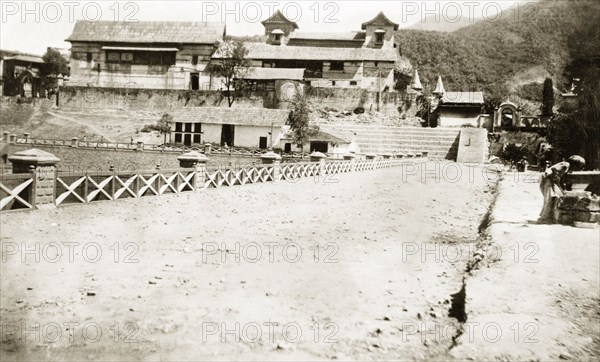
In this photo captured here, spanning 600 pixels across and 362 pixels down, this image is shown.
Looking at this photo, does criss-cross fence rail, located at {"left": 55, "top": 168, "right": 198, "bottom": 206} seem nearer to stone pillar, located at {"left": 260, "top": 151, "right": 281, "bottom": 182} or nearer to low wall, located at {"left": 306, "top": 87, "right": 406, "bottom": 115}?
stone pillar, located at {"left": 260, "top": 151, "right": 281, "bottom": 182}

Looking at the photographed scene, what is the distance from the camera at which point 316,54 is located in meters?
55.6

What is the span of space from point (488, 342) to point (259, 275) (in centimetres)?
355

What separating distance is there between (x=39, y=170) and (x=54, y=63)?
5703 cm

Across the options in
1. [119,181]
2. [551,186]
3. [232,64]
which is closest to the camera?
[551,186]

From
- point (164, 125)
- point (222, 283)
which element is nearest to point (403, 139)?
point (164, 125)

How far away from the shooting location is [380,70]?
54.9m

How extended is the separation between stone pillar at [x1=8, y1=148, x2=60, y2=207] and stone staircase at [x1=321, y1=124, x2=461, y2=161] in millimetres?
36700

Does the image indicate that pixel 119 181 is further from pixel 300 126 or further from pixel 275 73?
pixel 275 73

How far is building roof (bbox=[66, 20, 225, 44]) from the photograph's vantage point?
5544 centimetres

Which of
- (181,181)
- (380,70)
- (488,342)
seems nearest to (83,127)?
(380,70)

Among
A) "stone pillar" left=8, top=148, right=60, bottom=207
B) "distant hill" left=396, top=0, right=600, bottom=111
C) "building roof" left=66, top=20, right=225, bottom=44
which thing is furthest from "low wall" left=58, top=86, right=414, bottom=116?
"stone pillar" left=8, top=148, right=60, bottom=207

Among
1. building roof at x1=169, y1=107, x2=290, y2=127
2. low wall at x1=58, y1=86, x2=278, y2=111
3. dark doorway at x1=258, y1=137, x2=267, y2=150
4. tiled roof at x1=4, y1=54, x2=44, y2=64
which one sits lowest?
dark doorway at x1=258, y1=137, x2=267, y2=150

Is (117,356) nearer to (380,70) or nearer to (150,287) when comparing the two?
(150,287)

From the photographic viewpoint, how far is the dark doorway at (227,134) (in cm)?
4316
